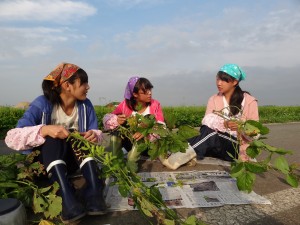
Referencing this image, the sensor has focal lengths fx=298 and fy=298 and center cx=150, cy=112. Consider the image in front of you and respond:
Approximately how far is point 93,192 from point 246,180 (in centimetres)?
138

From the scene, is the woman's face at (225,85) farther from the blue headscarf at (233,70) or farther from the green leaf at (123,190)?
the green leaf at (123,190)

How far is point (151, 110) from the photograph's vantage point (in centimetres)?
385

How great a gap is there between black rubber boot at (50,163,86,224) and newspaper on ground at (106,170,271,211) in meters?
0.30

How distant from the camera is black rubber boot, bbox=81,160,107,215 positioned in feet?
6.67

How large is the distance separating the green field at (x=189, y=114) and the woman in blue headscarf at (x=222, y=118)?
1.59 feet

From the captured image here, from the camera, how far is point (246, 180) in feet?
3.31

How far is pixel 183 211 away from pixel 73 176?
1.34 m

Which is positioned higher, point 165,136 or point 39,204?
point 165,136

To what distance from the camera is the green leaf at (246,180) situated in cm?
100

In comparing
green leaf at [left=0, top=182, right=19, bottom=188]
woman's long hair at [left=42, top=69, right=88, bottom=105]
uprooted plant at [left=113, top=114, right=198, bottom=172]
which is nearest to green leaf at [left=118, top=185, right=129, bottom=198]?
uprooted plant at [left=113, top=114, right=198, bottom=172]

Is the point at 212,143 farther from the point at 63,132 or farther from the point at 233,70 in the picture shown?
the point at 63,132

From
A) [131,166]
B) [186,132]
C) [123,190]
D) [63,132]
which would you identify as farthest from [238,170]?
[63,132]

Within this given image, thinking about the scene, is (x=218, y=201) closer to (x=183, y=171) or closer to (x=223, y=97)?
(x=183, y=171)

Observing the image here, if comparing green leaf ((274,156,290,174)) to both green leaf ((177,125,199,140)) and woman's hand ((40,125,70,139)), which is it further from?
woman's hand ((40,125,70,139))
